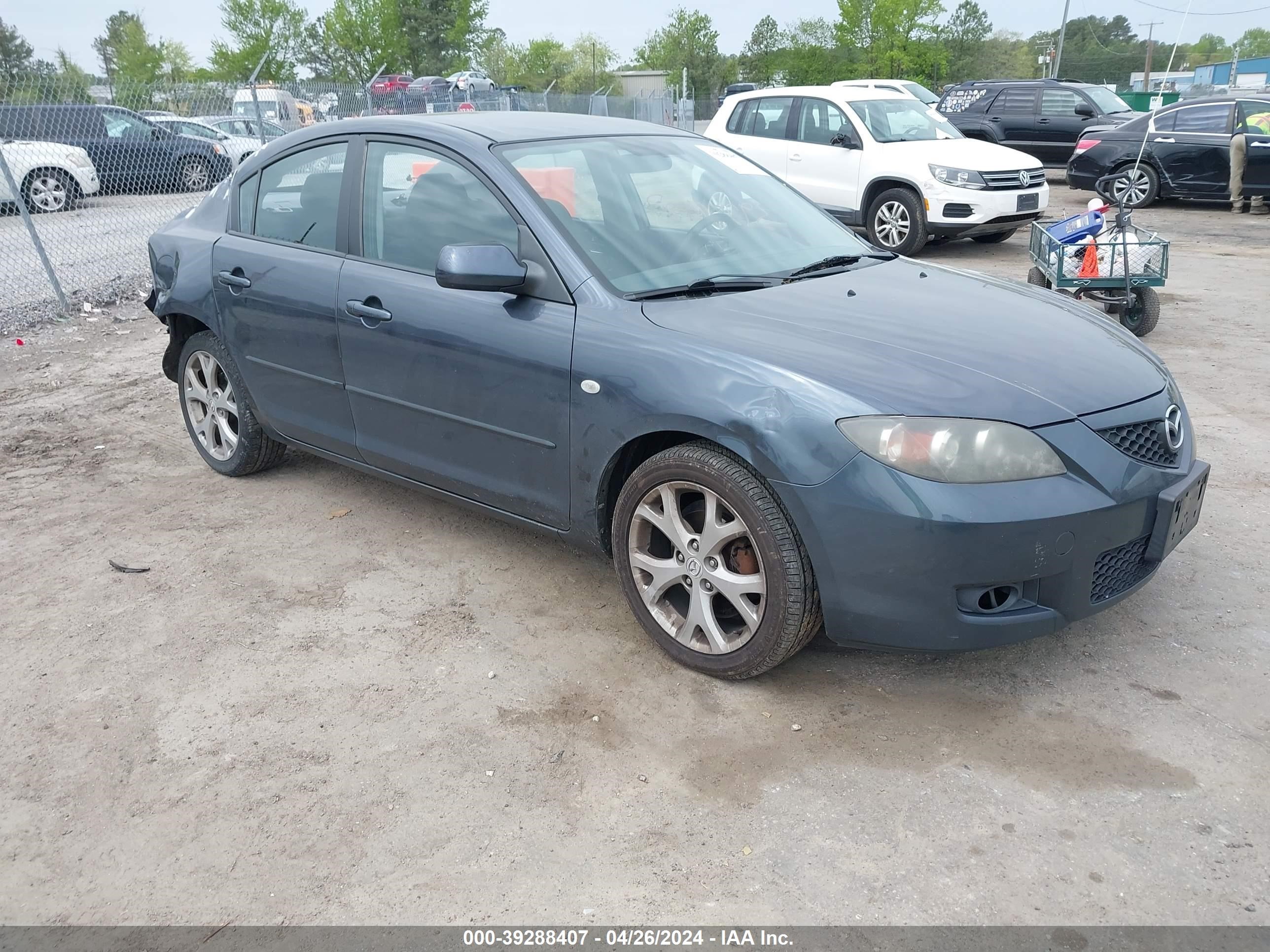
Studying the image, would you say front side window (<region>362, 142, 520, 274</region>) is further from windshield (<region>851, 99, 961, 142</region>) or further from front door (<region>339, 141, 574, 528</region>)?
windshield (<region>851, 99, 961, 142</region>)

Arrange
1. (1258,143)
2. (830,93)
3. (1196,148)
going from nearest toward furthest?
(830,93), (1258,143), (1196,148)

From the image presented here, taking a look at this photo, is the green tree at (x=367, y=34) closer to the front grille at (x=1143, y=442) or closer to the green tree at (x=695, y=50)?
the green tree at (x=695, y=50)

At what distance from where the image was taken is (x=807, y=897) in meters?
2.43

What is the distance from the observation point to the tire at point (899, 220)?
36.3 ft

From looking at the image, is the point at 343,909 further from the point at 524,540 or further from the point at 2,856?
the point at 524,540

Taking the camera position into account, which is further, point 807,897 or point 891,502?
point 891,502

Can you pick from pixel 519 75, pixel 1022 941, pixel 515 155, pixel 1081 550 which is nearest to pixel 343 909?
pixel 1022 941

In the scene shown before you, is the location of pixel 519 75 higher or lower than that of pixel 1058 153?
higher

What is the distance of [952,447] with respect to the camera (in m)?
2.81

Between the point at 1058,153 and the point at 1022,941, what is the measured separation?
1898 centimetres

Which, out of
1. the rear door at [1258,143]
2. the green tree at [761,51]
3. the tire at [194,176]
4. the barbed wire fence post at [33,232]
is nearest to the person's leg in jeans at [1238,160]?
the rear door at [1258,143]

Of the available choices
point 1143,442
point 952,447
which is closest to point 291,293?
point 952,447

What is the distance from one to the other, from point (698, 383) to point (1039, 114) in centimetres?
1815

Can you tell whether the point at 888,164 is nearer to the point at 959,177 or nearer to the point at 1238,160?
the point at 959,177
